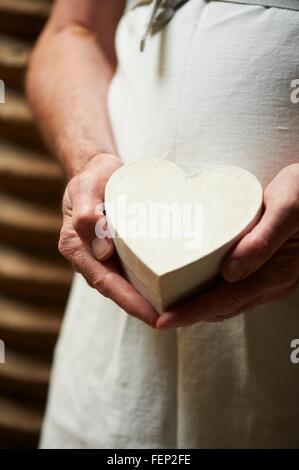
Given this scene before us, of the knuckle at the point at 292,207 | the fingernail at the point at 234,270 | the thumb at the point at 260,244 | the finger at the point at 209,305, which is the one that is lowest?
the finger at the point at 209,305

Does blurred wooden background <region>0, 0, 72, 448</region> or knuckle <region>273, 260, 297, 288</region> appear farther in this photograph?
blurred wooden background <region>0, 0, 72, 448</region>

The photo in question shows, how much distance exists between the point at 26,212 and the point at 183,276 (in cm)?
57

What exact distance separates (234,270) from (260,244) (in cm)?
3

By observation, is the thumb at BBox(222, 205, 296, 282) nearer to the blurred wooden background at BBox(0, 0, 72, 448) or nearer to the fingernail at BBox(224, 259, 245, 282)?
the fingernail at BBox(224, 259, 245, 282)

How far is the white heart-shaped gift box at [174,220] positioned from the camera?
1.16 ft

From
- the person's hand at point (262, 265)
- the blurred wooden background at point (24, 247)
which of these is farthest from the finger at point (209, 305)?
the blurred wooden background at point (24, 247)

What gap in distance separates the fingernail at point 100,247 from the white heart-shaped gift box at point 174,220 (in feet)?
0.05

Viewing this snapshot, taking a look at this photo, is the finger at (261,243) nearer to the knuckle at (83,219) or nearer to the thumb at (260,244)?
the thumb at (260,244)

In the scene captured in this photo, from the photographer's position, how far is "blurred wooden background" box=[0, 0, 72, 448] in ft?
2.73

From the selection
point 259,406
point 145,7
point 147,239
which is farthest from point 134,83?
point 259,406

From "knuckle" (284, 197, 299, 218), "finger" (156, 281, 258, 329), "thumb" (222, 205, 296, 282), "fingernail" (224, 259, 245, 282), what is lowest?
"finger" (156, 281, 258, 329)

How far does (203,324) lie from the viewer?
48 centimetres

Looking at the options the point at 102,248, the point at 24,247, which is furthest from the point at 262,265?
the point at 24,247

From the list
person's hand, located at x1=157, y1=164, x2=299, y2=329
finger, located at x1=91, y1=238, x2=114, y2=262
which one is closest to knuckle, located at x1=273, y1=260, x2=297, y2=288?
person's hand, located at x1=157, y1=164, x2=299, y2=329
